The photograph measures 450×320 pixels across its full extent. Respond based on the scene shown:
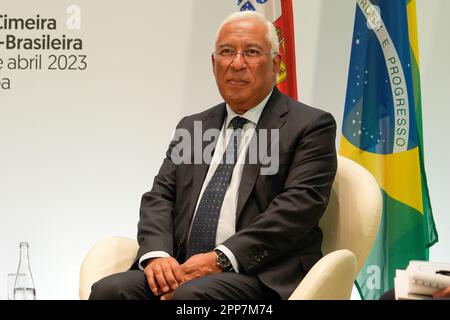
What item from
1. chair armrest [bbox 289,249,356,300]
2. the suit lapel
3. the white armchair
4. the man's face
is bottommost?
chair armrest [bbox 289,249,356,300]

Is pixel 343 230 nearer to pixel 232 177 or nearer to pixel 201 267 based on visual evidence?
pixel 232 177

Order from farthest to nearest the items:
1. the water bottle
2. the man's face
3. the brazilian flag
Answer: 1. the water bottle
2. the brazilian flag
3. the man's face

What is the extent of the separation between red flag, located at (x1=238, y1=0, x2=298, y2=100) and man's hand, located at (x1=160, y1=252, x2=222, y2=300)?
1.61m

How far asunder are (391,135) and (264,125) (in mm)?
1246

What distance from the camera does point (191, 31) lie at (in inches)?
200

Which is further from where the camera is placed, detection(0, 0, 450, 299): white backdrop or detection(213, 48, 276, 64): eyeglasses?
detection(0, 0, 450, 299): white backdrop

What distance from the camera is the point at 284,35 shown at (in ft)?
14.7

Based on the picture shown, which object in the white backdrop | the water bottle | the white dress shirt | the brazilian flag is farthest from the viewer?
the white backdrop

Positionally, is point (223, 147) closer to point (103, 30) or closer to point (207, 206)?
point (207, 206)

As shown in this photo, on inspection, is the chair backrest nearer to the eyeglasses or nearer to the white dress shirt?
the white dress shirt

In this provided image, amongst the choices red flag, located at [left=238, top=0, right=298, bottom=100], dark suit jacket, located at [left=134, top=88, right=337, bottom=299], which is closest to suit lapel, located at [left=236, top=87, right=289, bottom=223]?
dark suit jacket, located at [left=134, top=88, right=337, bottom=299]

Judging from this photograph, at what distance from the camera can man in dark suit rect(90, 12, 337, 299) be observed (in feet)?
10.2

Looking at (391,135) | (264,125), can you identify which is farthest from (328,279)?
(391,135)

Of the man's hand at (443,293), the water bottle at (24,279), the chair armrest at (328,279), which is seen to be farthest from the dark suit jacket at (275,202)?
the water bottle at (24,279)
